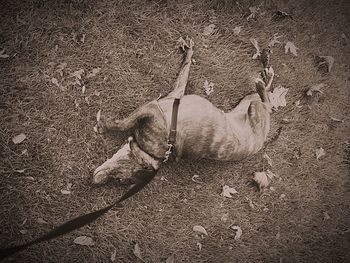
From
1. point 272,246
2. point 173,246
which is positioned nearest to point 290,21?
point 272,246

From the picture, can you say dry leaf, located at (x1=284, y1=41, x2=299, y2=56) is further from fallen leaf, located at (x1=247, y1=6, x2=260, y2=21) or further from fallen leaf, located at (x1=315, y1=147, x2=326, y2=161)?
fallen leaf, located at (x1=315, y1=147, x2=326, y2=161)

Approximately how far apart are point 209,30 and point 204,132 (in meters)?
1.59

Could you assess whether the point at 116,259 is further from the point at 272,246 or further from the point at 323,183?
the point at 323,183

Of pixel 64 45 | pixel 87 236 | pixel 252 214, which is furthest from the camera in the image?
pixel 252 214

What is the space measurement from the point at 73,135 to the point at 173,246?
2.02 metres

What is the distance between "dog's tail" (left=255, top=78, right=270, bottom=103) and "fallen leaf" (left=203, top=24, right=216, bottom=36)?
0.87m

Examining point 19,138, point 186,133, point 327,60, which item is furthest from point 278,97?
point 19,138

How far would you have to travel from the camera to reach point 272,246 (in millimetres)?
4586

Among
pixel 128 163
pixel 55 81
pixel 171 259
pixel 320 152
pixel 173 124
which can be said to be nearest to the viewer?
pixel 173 124

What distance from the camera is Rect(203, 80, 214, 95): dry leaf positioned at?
163 inches

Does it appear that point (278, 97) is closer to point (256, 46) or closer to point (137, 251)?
point (256, 46)

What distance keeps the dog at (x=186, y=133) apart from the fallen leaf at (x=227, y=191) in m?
0.98

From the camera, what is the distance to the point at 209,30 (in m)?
4.11

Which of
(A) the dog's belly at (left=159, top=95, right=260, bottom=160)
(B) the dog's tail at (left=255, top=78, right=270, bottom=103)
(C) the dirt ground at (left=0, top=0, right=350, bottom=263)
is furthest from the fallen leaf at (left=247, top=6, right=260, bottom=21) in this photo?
(A) the dog's belly at (left=159, top=95, right=260, bottom=160)
